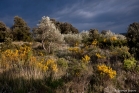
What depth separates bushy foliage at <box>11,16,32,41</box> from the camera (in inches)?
968

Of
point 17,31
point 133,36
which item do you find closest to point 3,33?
point 17,31

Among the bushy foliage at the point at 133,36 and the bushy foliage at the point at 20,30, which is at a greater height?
the bushy foliage at the point at 20,30

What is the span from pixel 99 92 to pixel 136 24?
6027 mm

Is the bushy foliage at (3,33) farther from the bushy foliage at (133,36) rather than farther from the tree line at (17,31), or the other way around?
the bushy foliage at (133,36)

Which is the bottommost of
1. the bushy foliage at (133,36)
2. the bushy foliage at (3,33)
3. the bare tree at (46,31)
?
the bushy foliage at (133,36)

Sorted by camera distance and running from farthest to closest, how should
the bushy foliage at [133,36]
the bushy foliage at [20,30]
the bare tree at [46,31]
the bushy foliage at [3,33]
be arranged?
the bushy foliage at [20,30] → the bushy foliage at [3,33] → the bare tree at [46,31] → the bushy foliage at [133,36]

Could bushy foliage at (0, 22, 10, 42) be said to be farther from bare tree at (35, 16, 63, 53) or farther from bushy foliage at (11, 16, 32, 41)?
bare tree at (35, 16, 63, 53)

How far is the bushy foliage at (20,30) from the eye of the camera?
2458 cm

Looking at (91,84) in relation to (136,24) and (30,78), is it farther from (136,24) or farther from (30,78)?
(136,24)

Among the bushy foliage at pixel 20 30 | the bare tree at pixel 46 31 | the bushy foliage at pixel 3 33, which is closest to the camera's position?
the bare tree at pixel 46 31

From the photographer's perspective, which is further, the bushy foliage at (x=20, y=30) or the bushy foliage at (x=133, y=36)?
the bushy foliage at (x=20, y=30)

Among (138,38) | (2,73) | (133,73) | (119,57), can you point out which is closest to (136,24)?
(138,38)

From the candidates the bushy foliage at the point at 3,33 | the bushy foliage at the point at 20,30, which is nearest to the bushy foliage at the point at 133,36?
the bushy foliage at the point at 20,30

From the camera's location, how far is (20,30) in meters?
24.7
